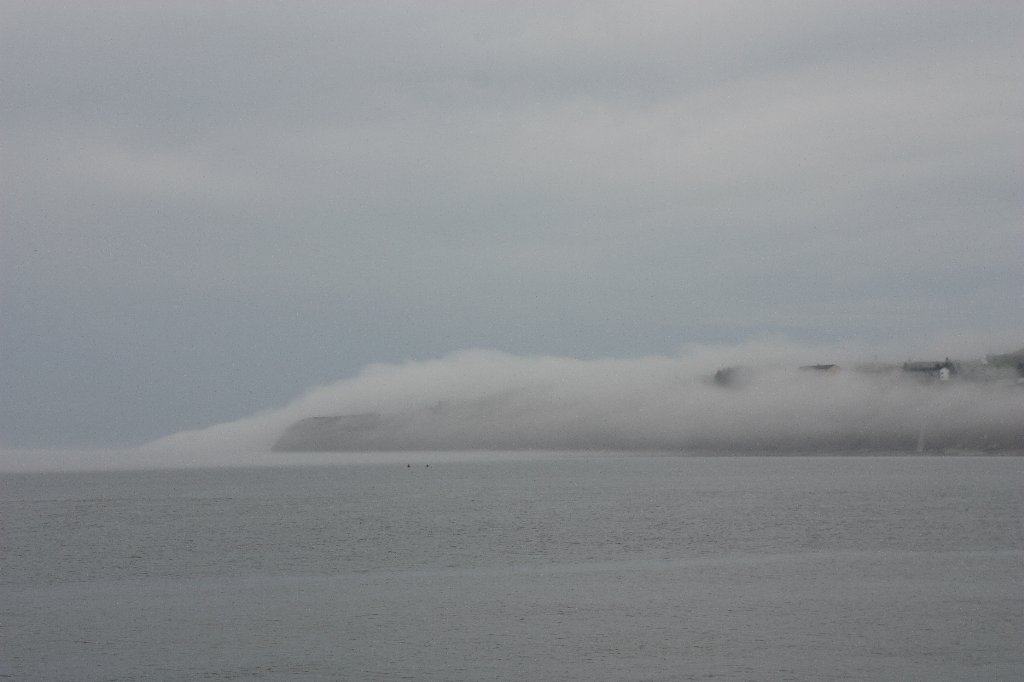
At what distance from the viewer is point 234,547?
232ft

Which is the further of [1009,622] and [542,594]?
[542,594]

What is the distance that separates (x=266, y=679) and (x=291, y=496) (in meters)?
105

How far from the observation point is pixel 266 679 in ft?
113

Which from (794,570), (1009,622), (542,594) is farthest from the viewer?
(794,570)

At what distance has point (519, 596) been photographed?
49.2 m

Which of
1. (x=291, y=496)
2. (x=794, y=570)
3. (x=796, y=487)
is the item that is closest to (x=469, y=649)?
(x=794, y=570)

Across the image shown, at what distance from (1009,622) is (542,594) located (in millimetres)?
18594

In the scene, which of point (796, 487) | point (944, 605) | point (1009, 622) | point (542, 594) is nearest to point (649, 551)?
point (542, 594)

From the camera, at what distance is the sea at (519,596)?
36.4 metres

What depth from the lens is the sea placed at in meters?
36.4

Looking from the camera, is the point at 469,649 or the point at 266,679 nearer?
the point at 266,679

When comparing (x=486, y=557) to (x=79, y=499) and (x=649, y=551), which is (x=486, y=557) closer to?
(x=649, y=551)

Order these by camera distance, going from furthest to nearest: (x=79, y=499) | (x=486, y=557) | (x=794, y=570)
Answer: (x=79, y=499), (x=486, y=557), (x=794, y=570)

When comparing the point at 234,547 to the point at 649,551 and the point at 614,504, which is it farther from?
the point at 614,504
